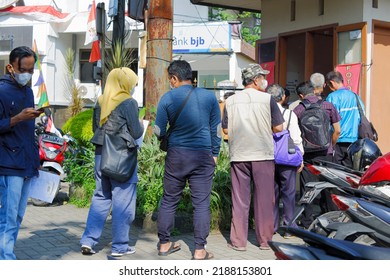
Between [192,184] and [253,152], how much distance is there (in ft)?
2.67

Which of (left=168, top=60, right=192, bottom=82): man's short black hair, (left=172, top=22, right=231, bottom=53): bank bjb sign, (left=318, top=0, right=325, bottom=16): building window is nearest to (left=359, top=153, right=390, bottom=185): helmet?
(left=168, top=60, right=192, bottom=82): man's short black hair

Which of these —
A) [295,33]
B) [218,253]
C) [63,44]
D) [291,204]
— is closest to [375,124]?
[295,33]

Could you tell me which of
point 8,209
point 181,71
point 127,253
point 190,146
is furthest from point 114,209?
point 181,71

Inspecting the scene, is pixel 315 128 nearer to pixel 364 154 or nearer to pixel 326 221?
pixel 364 154

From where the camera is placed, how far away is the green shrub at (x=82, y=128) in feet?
27.7

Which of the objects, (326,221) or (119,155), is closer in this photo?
(326,221)

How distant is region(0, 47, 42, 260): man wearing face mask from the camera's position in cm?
430

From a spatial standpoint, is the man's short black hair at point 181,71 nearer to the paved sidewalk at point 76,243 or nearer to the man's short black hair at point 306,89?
Result: the paved sidewalk at point 76,243

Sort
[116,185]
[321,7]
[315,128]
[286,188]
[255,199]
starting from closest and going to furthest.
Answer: [116,185] < [255,199] < [286,188] < [315,128] < [321,7]

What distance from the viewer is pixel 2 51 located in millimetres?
22078

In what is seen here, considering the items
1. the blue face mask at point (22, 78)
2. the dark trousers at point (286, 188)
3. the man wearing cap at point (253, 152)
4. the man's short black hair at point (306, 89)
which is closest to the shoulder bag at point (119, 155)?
the blue face mask at point (22, 78)

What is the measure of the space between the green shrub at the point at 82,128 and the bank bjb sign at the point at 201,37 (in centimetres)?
1383

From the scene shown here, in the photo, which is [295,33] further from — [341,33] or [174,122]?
[174,122]

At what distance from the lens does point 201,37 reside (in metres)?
22.3
